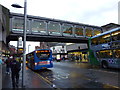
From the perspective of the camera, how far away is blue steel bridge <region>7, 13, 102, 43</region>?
30141 mm

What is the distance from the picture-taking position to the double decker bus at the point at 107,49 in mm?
14156

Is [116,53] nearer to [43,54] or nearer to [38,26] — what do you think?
[43,54]

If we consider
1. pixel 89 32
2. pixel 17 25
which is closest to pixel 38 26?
pixel 17 25

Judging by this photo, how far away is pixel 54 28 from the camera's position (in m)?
34.3

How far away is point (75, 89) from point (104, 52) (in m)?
10.2

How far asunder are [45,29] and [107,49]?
67.9 feet

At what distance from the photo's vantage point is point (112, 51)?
48.5ft

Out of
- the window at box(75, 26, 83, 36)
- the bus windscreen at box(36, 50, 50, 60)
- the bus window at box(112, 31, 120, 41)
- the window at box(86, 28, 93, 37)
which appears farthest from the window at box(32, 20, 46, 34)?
the bus window at box(112, 31, 120, 41)

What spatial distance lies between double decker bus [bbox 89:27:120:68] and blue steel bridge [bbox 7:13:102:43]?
631 inches

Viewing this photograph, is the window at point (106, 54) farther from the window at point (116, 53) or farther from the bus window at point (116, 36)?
the bus window at point (116, 36)

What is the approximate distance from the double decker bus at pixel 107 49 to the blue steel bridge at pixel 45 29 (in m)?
16.0

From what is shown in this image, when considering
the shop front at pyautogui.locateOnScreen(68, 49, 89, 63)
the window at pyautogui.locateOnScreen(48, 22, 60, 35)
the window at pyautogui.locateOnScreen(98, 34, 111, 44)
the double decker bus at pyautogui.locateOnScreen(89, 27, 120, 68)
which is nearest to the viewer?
the double decker bus at pyautogui.locateOnScreen(89, 27, 120, 68)

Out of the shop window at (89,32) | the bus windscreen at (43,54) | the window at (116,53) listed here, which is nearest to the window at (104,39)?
the window at (116,53)

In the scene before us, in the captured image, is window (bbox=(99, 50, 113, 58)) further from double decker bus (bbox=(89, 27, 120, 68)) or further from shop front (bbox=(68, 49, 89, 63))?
shop front (bbox=(68, 49, 89, 63))
